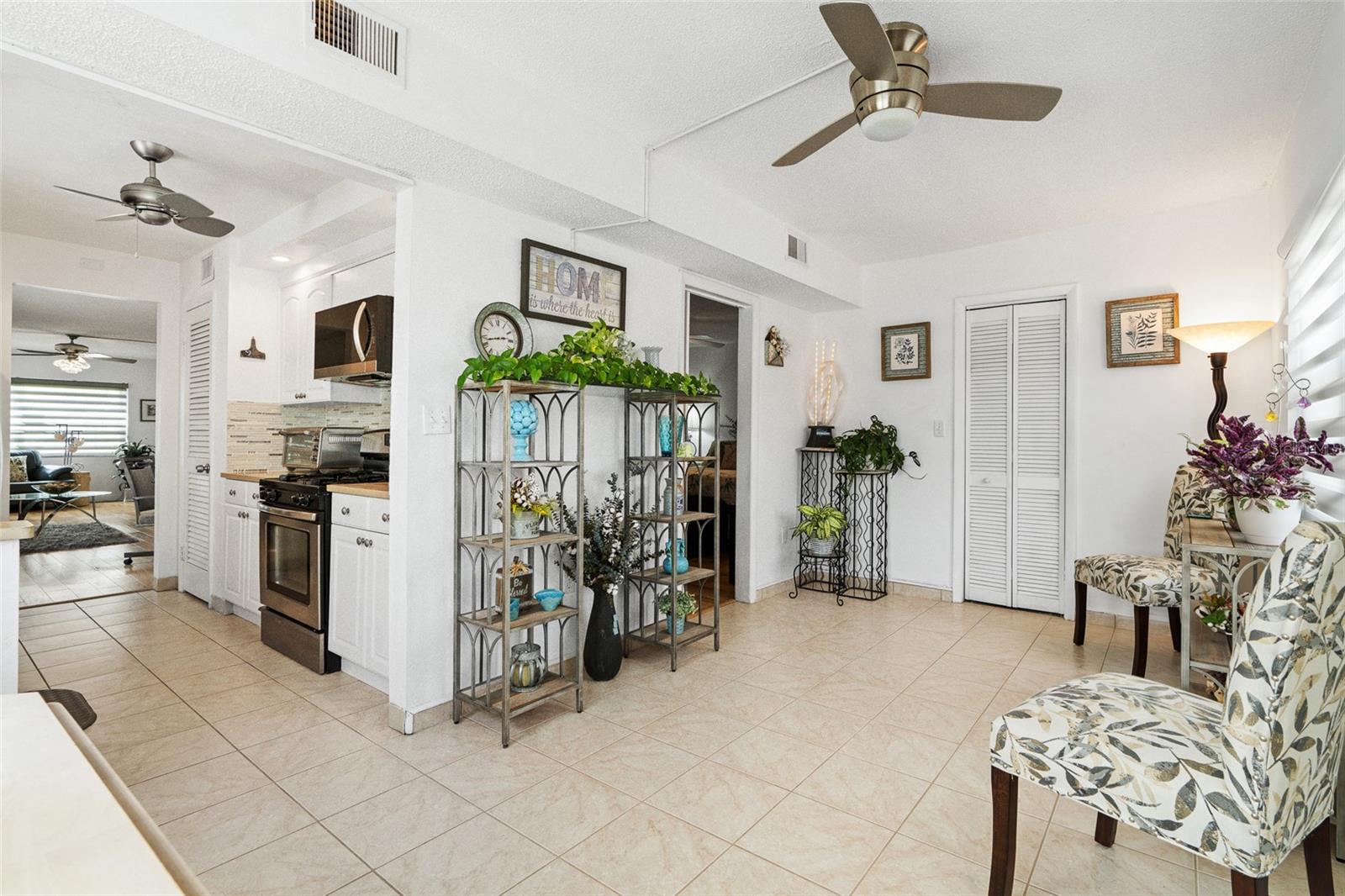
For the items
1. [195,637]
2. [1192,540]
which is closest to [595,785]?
[1192,540]

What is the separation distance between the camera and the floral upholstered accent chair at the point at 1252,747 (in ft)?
4.17

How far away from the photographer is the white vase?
2199mm

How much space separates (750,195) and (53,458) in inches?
465

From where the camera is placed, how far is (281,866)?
5.92ft

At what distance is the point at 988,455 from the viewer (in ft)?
15.3

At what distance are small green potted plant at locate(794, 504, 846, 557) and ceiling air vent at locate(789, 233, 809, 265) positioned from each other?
1.75m

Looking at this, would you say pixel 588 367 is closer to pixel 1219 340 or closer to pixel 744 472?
pixel 744 472

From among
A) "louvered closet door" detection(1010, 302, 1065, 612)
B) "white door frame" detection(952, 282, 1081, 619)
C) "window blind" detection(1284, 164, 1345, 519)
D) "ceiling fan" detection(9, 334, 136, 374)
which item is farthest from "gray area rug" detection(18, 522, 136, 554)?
"window blind" detection(1284, 164, 1345, 519)

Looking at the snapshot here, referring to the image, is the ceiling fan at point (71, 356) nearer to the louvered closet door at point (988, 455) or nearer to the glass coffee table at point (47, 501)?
the glass coffee table at point (47, 501)

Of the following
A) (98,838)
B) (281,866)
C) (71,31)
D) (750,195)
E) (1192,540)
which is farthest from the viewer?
(750,195)

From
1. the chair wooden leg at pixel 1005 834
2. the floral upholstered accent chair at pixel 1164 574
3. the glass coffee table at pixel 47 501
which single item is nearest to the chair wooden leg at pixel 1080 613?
the floral upholstered accent chair at pixel 1164 574

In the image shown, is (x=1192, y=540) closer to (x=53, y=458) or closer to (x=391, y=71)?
(x=391, y=71)

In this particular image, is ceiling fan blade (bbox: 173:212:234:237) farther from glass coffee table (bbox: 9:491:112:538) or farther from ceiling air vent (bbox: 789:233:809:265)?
glass coffee table (bbox: 9:491:112:538)

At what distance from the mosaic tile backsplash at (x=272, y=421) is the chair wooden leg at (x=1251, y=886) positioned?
4.25 metres
